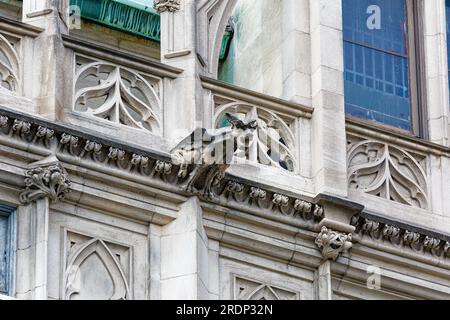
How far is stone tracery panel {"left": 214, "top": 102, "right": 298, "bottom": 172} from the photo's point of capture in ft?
109

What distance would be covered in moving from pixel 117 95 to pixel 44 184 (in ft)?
4.32

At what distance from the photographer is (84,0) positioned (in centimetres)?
3566

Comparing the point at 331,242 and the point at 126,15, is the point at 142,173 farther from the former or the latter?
the point at 126,15

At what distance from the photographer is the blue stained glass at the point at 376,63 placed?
34.4 meters

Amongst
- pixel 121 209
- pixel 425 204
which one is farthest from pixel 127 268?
pixel 425 204

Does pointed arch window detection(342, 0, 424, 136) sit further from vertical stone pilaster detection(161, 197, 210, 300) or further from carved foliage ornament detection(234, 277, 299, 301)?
vertical stone pilaster detection(161, 197, 210, 300)

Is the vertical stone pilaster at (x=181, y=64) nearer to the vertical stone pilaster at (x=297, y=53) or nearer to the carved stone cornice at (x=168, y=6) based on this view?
the carved stone cornice at (x=168, y=6)

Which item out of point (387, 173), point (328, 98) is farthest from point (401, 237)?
point (328, 98)

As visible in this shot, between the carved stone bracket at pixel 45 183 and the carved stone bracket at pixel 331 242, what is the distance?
245 cm

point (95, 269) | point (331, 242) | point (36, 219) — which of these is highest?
point (331, 242)

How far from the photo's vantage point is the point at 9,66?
32344 mm

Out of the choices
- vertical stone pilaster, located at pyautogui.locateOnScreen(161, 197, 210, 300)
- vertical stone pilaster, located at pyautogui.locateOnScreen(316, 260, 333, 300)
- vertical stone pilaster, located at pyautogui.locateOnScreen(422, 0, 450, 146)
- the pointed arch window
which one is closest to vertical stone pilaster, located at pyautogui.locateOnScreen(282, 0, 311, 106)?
the pointed arch window

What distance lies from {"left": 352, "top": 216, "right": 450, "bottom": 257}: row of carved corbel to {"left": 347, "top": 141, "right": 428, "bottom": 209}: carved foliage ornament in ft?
1.60

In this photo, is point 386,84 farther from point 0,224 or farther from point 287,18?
point 0,224
